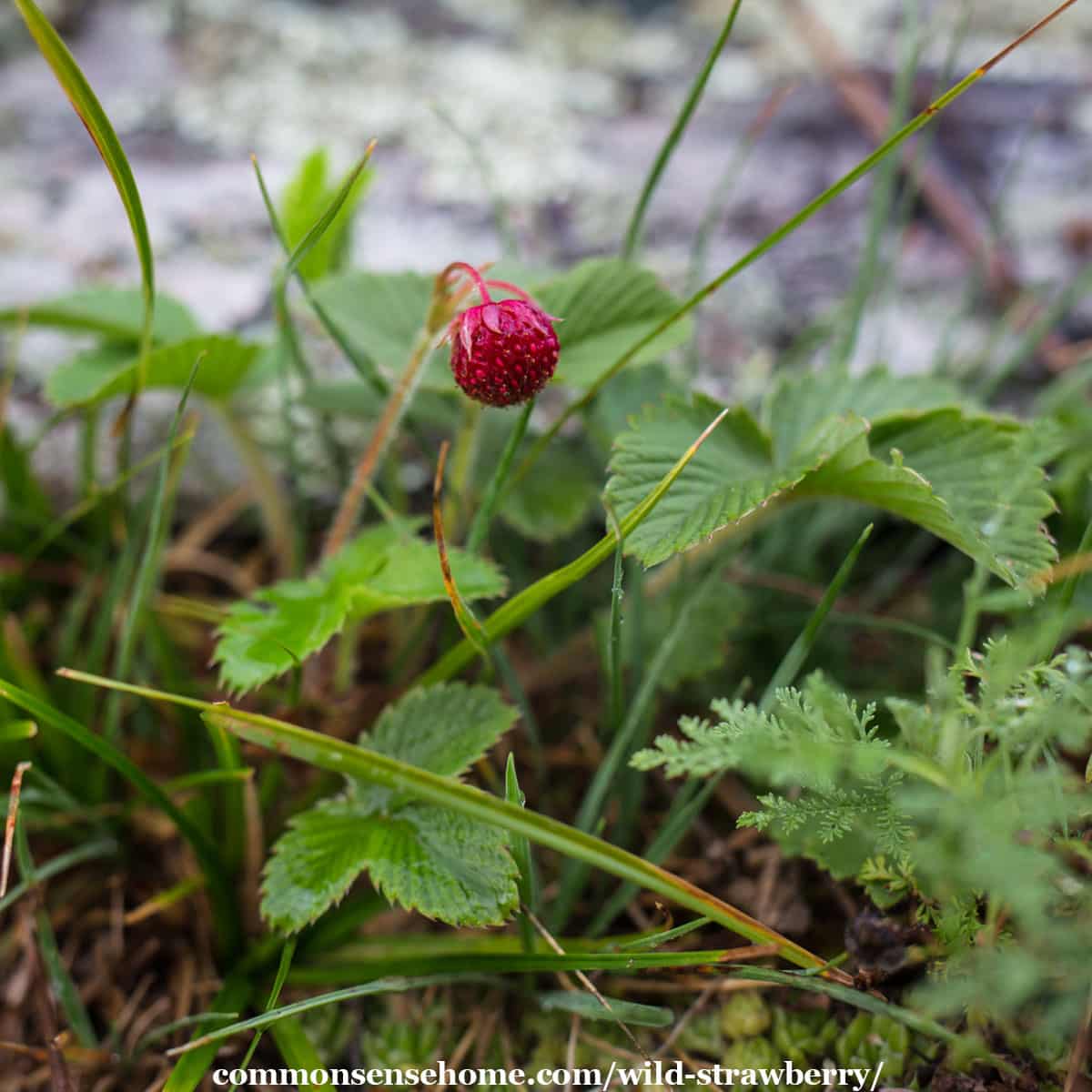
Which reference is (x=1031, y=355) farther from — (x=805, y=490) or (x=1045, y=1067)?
(x=1045, y=1067)

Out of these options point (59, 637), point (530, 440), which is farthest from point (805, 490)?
point (59, 637)

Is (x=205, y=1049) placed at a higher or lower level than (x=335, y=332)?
lower

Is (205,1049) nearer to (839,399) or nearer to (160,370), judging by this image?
(160,370)

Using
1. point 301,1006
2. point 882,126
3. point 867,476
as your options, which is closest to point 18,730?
point 301,1006

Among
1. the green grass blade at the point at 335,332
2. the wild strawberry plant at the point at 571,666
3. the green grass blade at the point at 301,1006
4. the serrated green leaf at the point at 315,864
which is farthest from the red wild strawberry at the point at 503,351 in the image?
the green grass blade at the point at 301,1006

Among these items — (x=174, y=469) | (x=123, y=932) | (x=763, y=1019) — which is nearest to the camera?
(x=763, y=1019)
